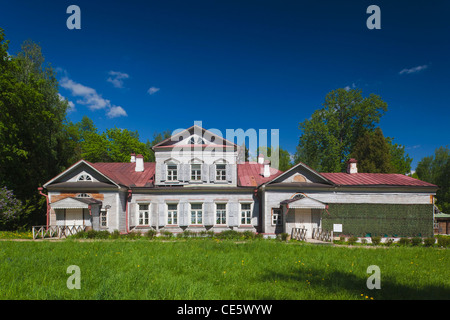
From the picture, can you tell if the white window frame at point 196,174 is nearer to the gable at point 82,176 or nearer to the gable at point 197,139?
the gable at point 197,139

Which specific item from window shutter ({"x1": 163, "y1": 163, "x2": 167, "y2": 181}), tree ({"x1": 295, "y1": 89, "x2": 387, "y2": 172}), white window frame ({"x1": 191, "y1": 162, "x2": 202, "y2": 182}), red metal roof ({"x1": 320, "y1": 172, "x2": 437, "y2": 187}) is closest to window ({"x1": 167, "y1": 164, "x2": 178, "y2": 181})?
window shutter ({"x1": 163, "y1": 163, "x2": 167, "y2": 181})

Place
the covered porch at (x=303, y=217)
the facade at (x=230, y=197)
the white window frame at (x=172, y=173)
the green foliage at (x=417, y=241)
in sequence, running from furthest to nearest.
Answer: the white window frame at (x=172, y=173), the facade at (x=230, y=197), the covered porch at (x=303, y=217), the green foliage at (x=417, y=241)

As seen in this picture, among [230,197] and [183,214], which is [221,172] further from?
[183,214]

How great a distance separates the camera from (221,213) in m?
19.5

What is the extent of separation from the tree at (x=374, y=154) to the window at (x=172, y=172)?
23730mm

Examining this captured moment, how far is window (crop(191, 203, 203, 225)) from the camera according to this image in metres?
19.5

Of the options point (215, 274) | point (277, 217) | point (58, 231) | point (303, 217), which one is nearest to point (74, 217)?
point (58, 231)

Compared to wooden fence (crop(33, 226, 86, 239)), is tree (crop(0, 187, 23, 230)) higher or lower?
higher

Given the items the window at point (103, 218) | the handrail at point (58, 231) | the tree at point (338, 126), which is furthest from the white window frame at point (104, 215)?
the tree at point (338, 126)

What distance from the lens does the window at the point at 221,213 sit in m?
19.4

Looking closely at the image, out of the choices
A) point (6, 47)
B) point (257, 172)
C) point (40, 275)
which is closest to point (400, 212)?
point (257, 172)

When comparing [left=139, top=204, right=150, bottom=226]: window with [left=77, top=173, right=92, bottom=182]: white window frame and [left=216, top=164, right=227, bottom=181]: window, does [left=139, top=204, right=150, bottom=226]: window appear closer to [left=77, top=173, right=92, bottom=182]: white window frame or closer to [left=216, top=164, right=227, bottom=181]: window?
[left=77, top=173, right=92, bottom=182]: white window frame

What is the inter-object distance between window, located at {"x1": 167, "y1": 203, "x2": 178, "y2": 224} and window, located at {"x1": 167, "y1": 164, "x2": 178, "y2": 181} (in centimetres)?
193

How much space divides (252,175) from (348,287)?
48.4ft
